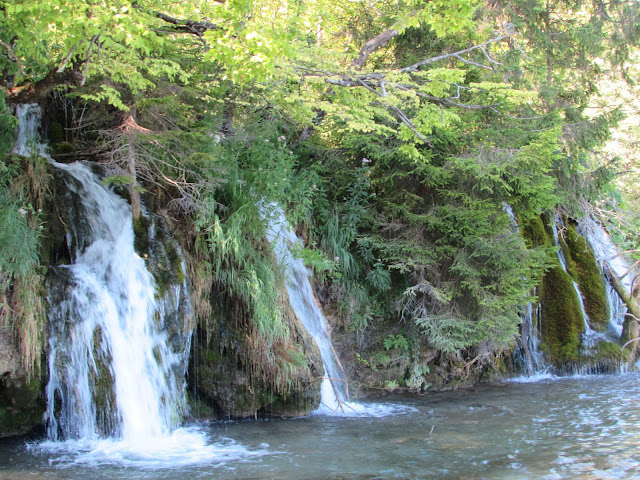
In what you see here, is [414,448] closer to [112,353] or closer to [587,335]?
[112,353]

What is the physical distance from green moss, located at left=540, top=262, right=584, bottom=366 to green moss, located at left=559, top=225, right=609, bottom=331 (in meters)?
0.49

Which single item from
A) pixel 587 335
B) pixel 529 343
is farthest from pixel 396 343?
pixel 587 335

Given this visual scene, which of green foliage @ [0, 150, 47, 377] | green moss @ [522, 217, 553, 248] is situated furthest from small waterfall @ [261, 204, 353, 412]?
green moss @ [522, 217, 553, 248]

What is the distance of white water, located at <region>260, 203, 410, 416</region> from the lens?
7.69 metres

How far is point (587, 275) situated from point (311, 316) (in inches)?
252

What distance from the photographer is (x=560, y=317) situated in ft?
35.2

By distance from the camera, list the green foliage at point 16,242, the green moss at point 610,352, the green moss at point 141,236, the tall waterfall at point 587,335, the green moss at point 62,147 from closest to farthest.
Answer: the green foliage at point 16,242, the green moss at point 141,236, the green moss at point 62,147, the green moss at point 610,352, the tall waterfall at point 587,335

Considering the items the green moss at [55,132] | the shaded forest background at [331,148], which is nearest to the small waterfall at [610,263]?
the shaded forest background at [331,148]

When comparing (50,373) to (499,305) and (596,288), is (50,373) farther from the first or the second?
(596,288)

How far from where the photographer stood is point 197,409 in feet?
22.8

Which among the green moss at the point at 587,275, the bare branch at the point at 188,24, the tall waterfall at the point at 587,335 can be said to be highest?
the bare branch at the point at 188,24

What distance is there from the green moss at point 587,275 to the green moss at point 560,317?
1.62 feet

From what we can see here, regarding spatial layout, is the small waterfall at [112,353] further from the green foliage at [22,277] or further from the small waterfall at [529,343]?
the small waterfall at [529,343]

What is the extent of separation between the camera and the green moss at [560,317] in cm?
1041
